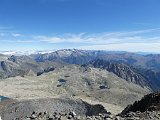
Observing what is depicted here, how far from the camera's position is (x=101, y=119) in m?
28.4

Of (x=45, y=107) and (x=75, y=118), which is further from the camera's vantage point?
(x=45, y=107)

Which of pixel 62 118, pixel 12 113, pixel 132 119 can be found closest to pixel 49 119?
pixel 62 118

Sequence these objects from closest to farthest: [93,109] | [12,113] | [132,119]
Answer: [132,119], [12,113], [93,109]

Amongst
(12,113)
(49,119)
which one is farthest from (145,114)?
(12,113)

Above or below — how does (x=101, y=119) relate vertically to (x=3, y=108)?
above

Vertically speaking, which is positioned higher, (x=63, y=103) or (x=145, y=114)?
(x=145, y=114)

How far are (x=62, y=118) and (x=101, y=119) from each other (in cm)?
366

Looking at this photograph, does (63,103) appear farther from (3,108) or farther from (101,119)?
(101,119)

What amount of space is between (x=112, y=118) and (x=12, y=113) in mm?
→ 67224

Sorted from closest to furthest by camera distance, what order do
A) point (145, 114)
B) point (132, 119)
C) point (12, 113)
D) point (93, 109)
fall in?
1. point (132, 119)
2. point (145, 114)
3. point (12, 113)
4. point (93, 109)

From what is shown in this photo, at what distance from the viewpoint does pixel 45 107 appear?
96188mm

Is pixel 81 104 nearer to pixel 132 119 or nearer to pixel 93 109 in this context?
pixel 93 109

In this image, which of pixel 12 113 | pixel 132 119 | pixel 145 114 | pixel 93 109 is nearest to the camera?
pixel 132 119

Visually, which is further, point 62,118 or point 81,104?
point 81,104
